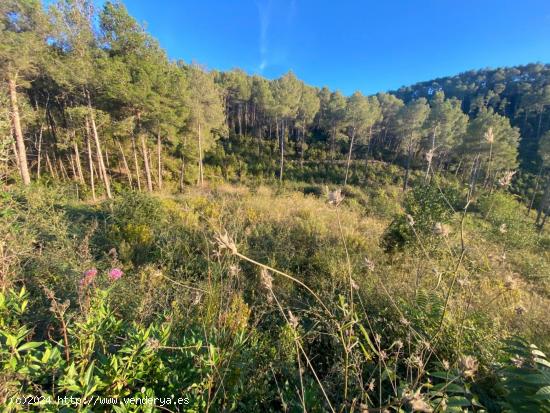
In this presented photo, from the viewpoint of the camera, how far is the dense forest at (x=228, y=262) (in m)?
1.29

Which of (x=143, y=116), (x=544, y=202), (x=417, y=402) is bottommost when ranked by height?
(x=544, y=202)

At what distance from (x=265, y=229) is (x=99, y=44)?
46.8 feet

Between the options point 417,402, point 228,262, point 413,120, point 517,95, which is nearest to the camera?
point 417,402

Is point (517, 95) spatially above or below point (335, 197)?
above

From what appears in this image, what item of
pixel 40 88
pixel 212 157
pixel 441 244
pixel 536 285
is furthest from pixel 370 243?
pixel 212 157

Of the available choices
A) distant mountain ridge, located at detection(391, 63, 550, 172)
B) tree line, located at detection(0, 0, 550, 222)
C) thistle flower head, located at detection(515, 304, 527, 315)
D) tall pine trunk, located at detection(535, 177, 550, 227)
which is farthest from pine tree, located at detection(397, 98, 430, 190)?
thistle flower head, located at detection(515, 304, 527, 315)

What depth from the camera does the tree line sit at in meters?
9.95

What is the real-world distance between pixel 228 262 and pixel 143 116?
15.3 meters

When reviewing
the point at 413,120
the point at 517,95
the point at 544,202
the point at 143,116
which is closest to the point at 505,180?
the point at 143,116

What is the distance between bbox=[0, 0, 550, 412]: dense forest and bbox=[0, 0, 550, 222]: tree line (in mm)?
122

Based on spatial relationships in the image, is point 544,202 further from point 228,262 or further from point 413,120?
point 228,262

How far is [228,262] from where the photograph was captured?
3.15 metres

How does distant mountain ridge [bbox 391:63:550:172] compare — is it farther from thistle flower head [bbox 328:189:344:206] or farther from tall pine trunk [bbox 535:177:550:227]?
thistle flower head [bbox 328:189:344:206]

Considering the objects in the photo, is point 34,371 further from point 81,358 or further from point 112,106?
point 112,106
